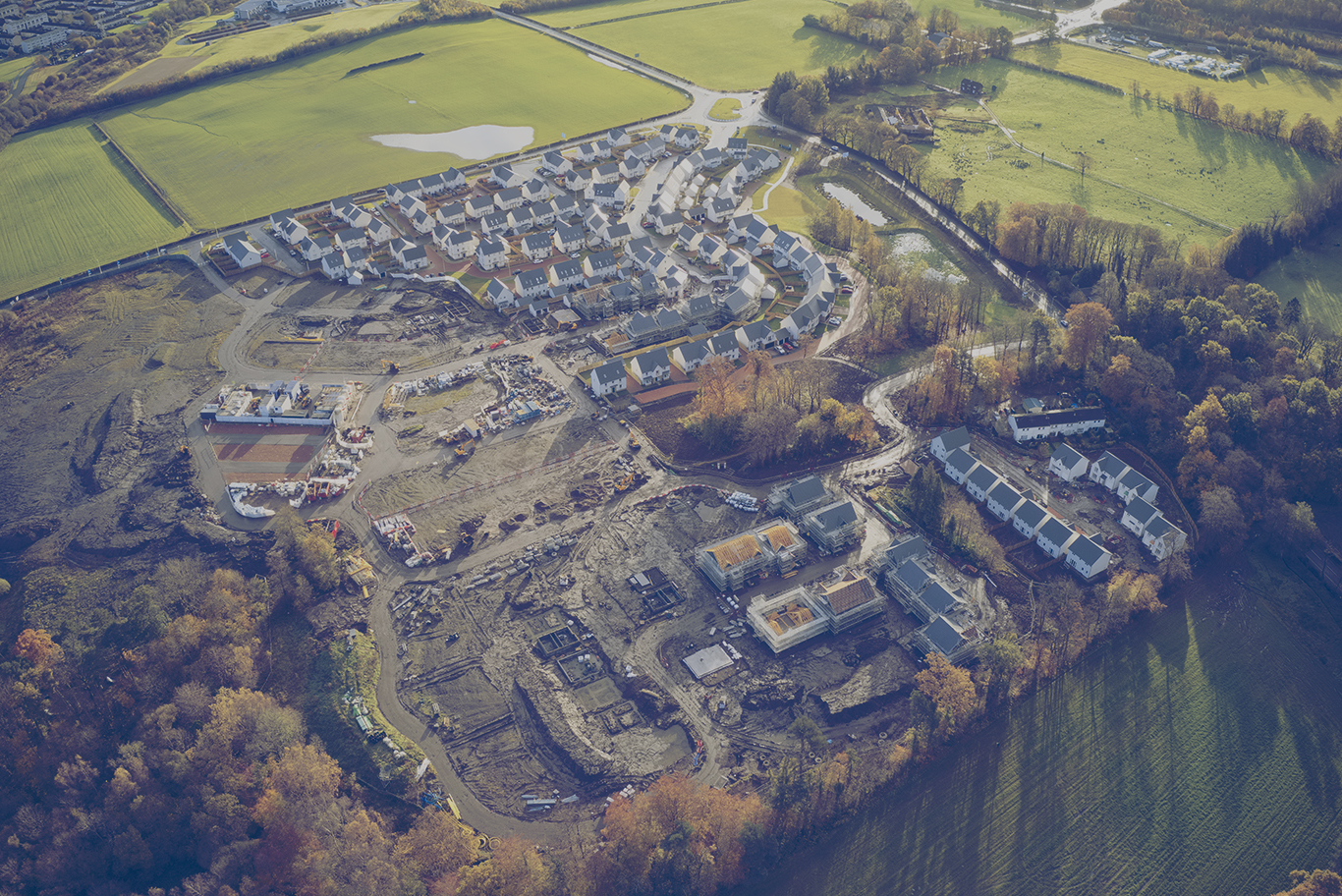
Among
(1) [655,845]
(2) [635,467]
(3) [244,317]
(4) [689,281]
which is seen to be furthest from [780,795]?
(3) [244,317]

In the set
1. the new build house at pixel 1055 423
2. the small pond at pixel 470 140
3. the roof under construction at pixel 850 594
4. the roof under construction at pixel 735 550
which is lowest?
the roof under construction at pixel 850 594

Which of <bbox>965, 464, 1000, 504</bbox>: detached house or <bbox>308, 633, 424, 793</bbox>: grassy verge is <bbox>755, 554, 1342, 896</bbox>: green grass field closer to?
<bbox>965, 464, 1000, 504</bbox>: detached house

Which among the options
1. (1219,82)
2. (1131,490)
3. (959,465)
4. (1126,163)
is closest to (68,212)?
(959,465)

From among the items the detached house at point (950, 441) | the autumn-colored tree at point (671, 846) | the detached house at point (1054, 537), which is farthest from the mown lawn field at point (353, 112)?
the autumn-colored tree at point (671, 846)

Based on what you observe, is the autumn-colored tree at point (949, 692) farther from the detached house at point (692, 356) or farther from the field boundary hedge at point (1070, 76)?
the field boundary hedge at point (1070, 76)

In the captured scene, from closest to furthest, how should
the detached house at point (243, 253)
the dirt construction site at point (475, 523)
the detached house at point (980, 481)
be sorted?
the dirt construction site at point (475, 523) < the detached house at point (980, 481) < the detached house at point (243, 253)

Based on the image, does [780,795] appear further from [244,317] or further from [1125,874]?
[244,317]

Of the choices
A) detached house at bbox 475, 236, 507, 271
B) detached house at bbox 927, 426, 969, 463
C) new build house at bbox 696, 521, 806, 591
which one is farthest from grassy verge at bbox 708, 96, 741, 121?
new build house at bbox 696, 521, 806, 591
